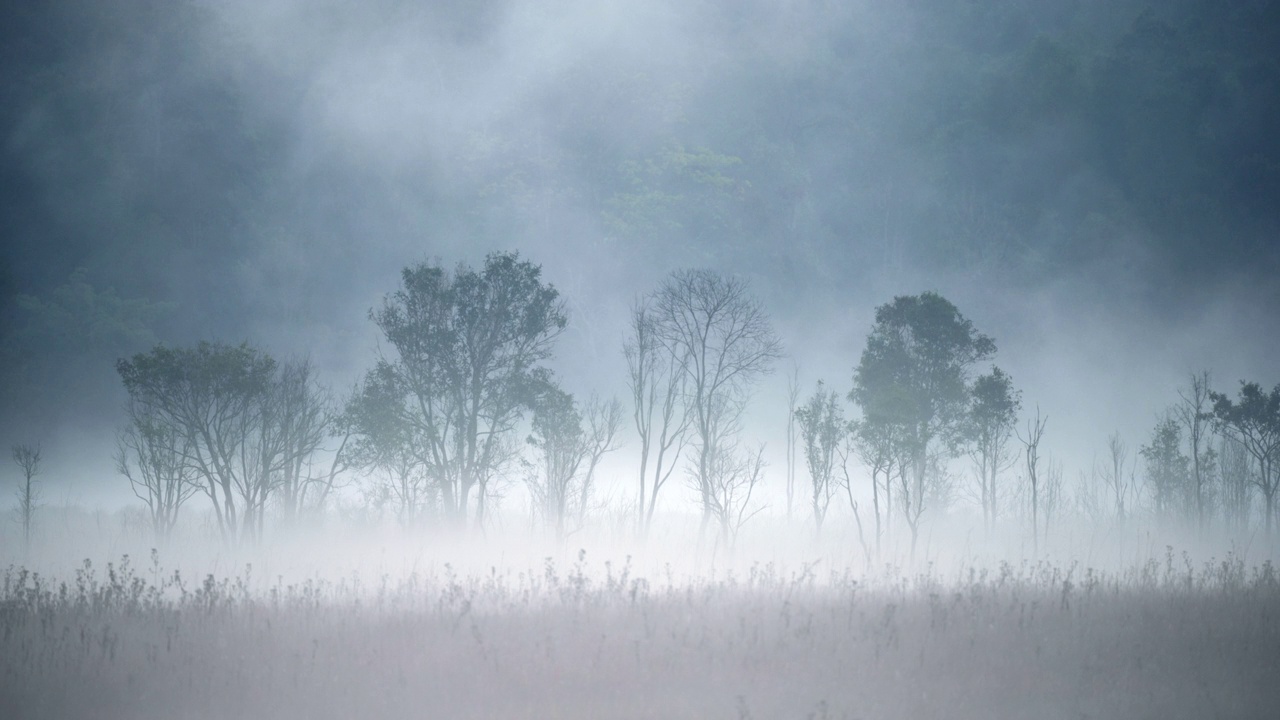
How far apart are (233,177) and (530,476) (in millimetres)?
117781

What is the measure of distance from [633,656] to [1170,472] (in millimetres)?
34487

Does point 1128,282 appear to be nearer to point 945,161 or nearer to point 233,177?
point 945,161

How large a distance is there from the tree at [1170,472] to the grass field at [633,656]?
24.3 metres

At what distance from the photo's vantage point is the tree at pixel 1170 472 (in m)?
35.8

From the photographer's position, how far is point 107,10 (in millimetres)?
164625

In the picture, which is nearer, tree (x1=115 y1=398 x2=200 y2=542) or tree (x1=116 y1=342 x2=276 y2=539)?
tree (x1=116 y1=342 x2=276 y2=539)

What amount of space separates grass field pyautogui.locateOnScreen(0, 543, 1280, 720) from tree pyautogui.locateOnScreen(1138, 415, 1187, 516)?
79.9 feet

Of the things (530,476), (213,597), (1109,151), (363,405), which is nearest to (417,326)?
(363,405)

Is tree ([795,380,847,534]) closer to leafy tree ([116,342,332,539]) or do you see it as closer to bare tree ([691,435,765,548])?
bare tree ([691,435,765,548])

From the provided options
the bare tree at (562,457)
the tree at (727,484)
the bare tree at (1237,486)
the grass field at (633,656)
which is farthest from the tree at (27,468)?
the bare tree at (1237,486)

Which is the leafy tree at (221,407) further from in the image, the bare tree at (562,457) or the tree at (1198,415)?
the tree at (1198,415)

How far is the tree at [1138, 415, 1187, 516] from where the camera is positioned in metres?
35.8

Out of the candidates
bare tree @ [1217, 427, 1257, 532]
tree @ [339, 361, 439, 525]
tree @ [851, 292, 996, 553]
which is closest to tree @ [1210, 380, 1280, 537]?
bare tree @ [1217, 427, 1257, 532]

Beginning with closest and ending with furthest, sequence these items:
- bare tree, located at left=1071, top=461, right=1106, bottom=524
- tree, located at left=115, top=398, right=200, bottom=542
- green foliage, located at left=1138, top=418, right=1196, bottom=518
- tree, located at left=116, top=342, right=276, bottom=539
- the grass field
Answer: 1. the grass field
2. tree, located at left=116, top=342, right=276, bottom=539
3. tree, located at left=115, top=398, right=200, bottom=542
4. green foliage, located at left=1138, top=418, right=1196, bottom=518
5. bare tree, located at left=1071, top=461, right=1106, bottom=524
